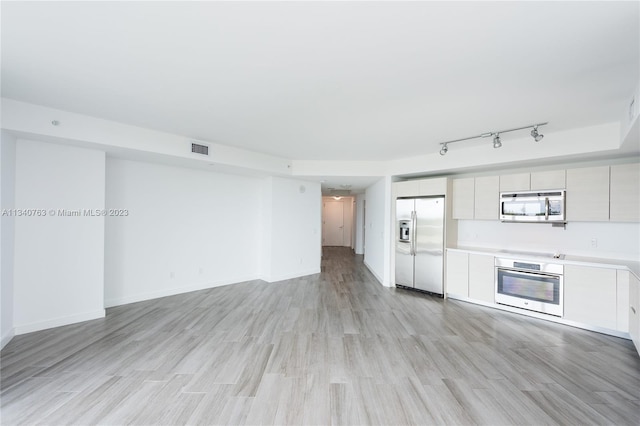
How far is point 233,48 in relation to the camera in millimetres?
1823

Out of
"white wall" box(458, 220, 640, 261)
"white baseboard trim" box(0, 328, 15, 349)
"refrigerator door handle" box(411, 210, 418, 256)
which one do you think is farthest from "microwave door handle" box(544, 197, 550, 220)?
"white baseboard trim" box(0, 328, 15, 349)

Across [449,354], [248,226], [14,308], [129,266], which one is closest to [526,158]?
[449,354]

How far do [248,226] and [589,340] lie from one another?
569cm

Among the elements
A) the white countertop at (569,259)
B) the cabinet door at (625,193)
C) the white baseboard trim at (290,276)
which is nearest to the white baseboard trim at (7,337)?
the white baseboard trim at (290,276)

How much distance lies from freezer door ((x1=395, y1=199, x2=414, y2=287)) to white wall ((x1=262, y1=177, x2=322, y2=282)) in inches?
82.3

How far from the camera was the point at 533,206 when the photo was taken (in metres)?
3.91

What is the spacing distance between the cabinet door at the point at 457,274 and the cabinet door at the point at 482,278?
78mm

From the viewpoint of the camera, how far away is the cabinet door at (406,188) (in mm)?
5071

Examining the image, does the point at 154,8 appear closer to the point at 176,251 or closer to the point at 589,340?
the point at 176,251

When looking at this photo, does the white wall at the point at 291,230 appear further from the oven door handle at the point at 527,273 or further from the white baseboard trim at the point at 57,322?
the oven door handle at the point at 527,273

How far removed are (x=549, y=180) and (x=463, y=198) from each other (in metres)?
1.19

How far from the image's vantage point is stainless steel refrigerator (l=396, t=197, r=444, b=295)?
4711mm

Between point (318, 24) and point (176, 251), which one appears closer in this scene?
point (318, 24)

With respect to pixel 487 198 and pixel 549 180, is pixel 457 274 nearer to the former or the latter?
pixel 487 198
